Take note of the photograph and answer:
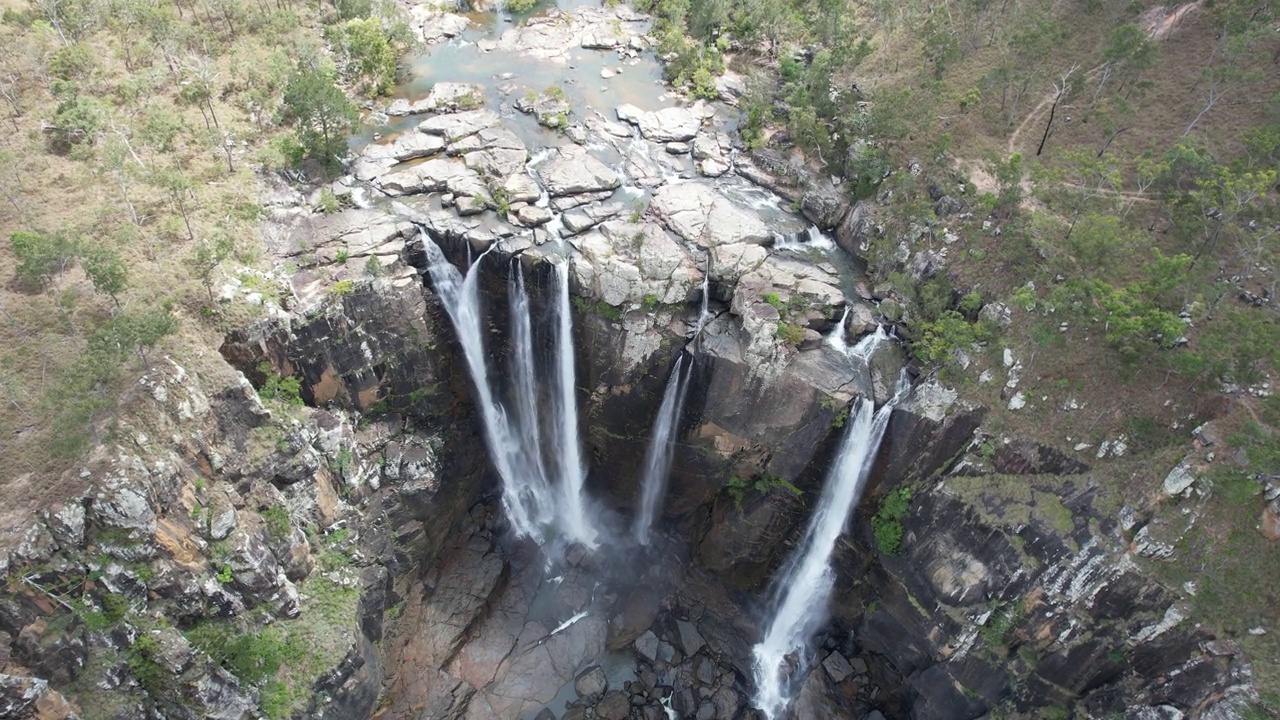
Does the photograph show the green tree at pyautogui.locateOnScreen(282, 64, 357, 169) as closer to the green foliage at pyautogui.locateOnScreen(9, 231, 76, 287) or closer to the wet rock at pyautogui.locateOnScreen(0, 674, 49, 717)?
the green foliage at pyautogui.locateOnScreen(9, 231, 76, 287)

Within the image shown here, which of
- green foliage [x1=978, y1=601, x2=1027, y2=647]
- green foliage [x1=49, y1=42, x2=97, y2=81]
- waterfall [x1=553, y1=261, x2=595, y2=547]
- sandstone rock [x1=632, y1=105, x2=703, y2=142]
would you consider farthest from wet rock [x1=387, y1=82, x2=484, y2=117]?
green foliage [x1=978, y1=601, x2=1027, y2=647]

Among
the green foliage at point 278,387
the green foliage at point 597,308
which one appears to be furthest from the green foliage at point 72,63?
the green foliage at point 597,308

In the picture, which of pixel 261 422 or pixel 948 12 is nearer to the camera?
pixel 261 422

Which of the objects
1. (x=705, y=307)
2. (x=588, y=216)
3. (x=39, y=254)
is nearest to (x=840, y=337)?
(x=705, y=307)

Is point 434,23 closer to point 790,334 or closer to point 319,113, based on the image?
point 319,113

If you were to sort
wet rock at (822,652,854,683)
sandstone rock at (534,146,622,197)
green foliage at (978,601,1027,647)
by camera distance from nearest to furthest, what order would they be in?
green foliage at (978,601,1027,647) → wet rock at (822,652,854,683) → sandstone rock at (534,146,622,197)

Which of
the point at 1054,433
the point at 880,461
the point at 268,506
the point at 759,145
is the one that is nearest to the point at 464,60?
the point at 759,145

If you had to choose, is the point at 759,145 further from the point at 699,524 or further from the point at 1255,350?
the point at 1255,350

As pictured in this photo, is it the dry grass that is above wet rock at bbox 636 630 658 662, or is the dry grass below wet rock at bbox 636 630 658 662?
above
